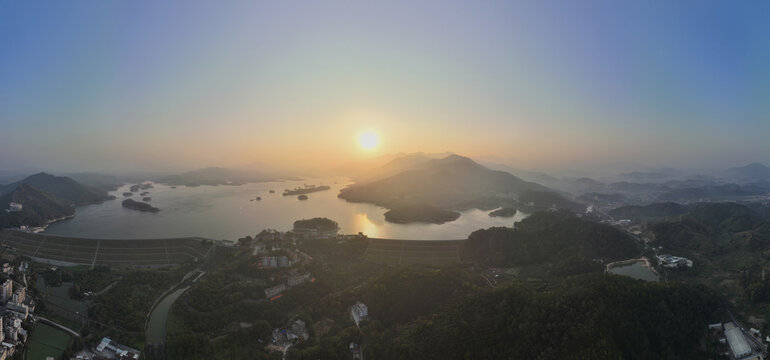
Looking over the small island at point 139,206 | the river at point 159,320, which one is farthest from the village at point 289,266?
the small island at point 139,206

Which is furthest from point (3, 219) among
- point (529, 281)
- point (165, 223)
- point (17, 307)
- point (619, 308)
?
point (619, 308)

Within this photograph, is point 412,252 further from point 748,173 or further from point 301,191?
point 748,173

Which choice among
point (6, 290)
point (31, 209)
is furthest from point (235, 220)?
point (6, 290)

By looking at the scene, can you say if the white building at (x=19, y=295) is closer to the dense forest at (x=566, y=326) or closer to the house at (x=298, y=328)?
the house at (x=298, y=328)

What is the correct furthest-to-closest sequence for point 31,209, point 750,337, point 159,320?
point 31,209 < point 159,320 < point 750,337

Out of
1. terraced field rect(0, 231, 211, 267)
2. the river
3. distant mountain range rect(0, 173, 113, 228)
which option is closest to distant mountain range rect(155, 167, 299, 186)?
distant mountain range rect(0, 173, 113, 228)

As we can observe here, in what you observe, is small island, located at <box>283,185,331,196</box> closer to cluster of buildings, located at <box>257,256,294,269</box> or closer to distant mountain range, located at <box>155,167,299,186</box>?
distant mountain range, located at <box>155,167,299,186</box>
